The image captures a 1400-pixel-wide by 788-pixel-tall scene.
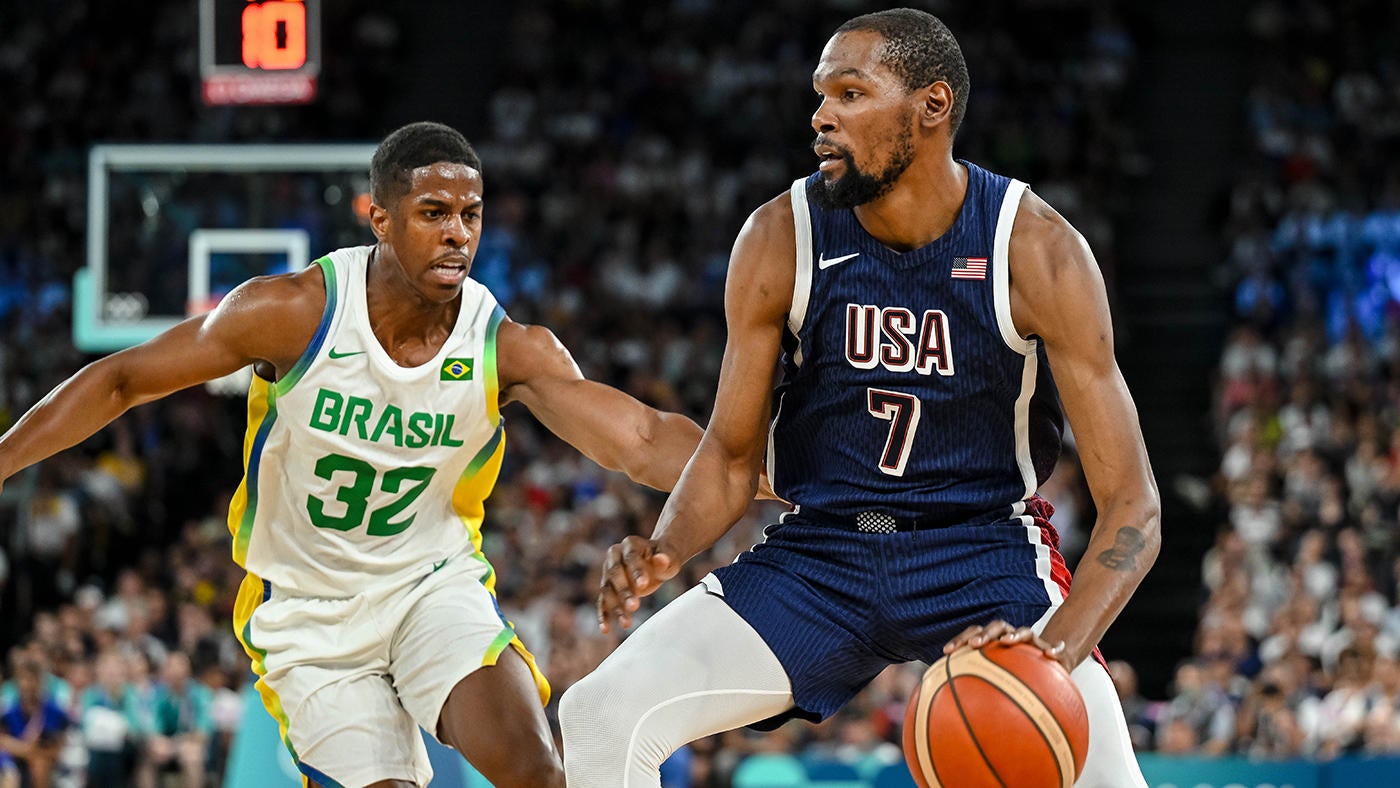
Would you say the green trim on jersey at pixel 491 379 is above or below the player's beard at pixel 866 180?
below

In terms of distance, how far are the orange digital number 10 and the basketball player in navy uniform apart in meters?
6.18

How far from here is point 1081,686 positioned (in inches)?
148

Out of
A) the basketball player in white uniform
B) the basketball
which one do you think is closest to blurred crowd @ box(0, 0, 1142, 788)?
the basketball player in white uniform

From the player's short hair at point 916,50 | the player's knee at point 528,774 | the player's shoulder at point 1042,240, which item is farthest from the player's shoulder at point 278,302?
the player's shoulder at point 1042,240

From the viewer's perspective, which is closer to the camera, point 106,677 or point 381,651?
point 381,651

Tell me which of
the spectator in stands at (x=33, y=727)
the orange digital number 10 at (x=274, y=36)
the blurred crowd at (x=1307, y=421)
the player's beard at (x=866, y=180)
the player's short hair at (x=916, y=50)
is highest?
the orange digital number 10 at (x=274, y=36)

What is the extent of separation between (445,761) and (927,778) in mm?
3290

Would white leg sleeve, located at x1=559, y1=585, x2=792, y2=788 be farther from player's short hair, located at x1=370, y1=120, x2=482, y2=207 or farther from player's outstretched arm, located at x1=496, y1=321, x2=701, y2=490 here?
player's short hair, located at x1=370, y1=120, x2=482, y2=207

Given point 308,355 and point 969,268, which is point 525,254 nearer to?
point 308,355

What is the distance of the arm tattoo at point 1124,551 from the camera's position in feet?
12.5

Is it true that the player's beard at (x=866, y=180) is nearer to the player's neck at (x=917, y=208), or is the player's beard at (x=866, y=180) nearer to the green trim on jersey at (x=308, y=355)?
the player's neck at (x=917, y=208)

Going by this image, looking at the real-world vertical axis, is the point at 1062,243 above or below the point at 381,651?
above

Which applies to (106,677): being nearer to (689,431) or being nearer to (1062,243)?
(689,431)

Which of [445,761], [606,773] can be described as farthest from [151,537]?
[606,773]
